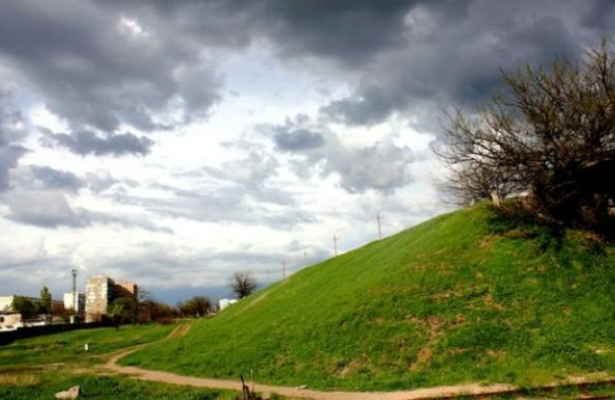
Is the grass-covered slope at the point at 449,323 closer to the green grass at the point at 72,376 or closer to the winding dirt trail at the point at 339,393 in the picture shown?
the winding dirt trail at the point at 339,393

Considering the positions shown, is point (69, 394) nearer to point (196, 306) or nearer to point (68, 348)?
point (68, 348)

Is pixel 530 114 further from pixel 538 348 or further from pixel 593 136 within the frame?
pixel 538 348

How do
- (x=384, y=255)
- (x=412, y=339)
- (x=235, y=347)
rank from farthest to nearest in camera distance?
(x=384, y=255)
(x=235, y=347)
(x=412, y=339)

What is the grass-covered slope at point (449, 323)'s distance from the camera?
22859 mm

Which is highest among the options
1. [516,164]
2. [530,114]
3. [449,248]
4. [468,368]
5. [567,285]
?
[530,114]

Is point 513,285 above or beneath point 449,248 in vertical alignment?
beneath

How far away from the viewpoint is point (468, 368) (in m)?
22.6

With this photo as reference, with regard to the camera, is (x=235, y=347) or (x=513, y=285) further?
(x=235, y=347)

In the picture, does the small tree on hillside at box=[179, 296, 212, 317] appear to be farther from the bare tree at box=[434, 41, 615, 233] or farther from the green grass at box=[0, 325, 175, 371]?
the bare tree at box=[434, 41, 615, 233]

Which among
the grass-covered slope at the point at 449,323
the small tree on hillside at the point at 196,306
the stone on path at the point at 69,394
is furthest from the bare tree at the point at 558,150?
the small tree on hillside at the point at 196,306

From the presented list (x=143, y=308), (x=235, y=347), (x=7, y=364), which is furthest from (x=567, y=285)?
(x=143, y=308)

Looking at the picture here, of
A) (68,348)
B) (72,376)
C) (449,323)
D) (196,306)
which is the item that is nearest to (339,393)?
(449,323)

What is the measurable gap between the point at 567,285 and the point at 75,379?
23.6 meters

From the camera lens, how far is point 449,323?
2625 centimetres
